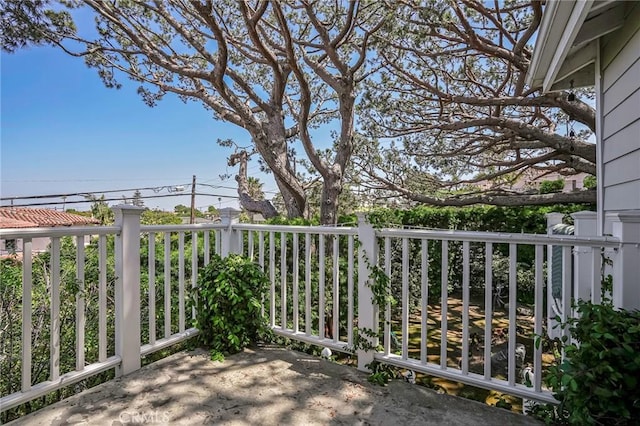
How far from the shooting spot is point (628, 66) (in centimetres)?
207

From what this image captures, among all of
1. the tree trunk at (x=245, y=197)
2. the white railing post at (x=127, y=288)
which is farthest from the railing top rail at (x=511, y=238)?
the tree trunk at (x=245, y=197)

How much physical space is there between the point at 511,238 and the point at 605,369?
2.45 feet

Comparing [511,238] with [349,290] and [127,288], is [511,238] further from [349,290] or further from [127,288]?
[127,288]

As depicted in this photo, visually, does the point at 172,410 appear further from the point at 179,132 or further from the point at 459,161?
the point at 179,132

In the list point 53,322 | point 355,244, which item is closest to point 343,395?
point 355,244

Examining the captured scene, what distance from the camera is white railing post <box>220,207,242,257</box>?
129 inches

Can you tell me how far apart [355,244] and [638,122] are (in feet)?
6.15

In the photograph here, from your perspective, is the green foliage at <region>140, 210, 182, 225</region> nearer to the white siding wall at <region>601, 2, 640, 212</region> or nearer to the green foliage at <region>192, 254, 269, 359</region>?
the green foliage at <region>192, 254, 269, 359</region>

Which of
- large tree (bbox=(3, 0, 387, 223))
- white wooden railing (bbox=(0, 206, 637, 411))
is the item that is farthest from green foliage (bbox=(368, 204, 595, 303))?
white wooden railing (bbox=(0, 206, 637, 411))

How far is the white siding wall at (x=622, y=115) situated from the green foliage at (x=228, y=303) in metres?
2.68

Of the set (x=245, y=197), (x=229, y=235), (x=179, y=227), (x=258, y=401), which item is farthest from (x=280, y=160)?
(x=258, y=401)

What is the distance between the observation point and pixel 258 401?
209 cm

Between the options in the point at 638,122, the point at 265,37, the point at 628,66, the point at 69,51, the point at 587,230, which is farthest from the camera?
the point at 265,37

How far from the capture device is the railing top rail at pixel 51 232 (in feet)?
5.80
